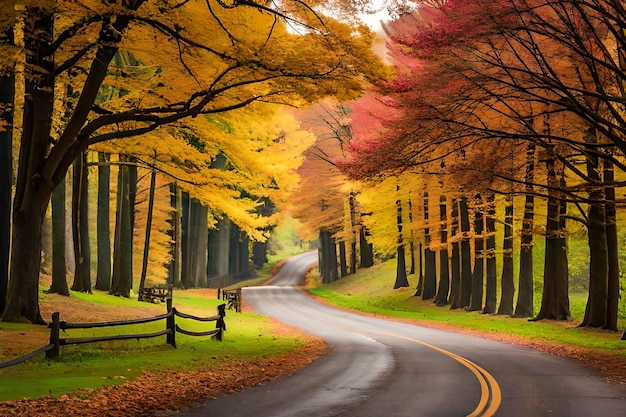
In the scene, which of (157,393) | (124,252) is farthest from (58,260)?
(157,393)

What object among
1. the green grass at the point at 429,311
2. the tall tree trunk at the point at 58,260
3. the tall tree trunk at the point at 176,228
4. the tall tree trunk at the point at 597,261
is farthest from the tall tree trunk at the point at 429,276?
the tall tree trunk at the point at 58,260

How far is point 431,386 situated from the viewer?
10859mm

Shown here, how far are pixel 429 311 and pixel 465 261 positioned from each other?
10.7ft

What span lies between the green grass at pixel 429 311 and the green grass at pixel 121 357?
8.35 meters

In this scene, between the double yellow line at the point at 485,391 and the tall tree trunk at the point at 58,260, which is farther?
the tall tree trunk at the point at 58,260

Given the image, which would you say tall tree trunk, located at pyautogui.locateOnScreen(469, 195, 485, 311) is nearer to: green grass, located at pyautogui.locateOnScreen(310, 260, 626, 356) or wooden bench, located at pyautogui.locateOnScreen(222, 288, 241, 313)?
green grass, located at pyautogui.locateOnScreen(310, 260, 626, 356)

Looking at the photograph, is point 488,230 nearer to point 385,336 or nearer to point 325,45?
point 385,336

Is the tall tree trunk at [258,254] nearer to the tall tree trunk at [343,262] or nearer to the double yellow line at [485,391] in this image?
the tall tree trunk at [343,262]

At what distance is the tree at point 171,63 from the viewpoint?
548 inches

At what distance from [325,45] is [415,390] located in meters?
7.85

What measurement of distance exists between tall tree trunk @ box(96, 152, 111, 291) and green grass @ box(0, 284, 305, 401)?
4.85 meters

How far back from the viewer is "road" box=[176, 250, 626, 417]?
8844mm

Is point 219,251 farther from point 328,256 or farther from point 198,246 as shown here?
point 328,256

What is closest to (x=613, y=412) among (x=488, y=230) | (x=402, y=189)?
(x=488, y=230)
